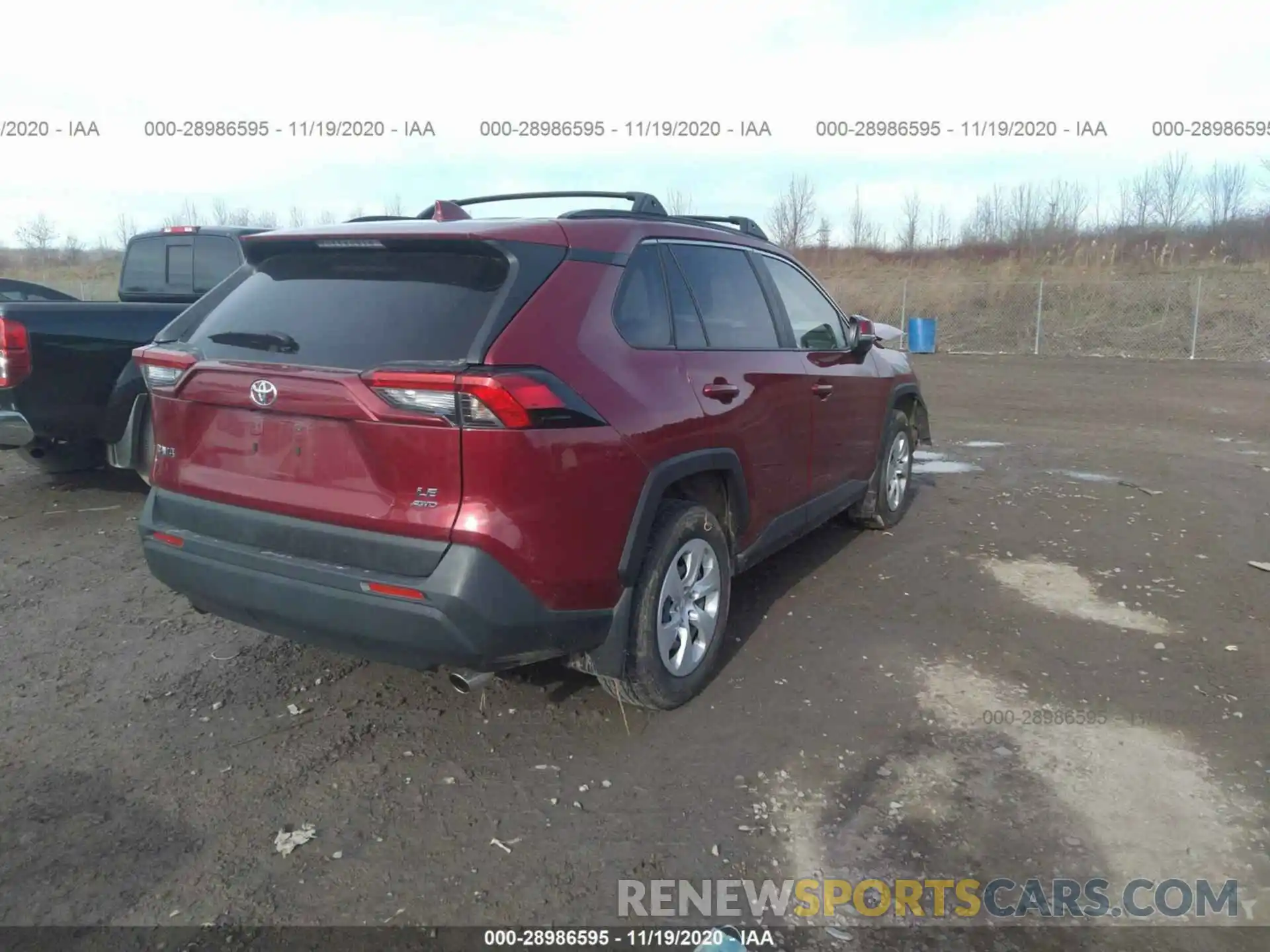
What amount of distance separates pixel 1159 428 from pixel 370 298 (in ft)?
34.5

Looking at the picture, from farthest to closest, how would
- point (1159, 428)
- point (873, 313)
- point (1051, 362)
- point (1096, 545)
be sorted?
point (873, 313)
point (1051, 362)
point (1159, 428)
point (1096, 545)

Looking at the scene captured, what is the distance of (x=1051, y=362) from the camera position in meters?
20.7

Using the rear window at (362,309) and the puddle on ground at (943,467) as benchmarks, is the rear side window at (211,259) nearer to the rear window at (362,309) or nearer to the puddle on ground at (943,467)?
the rear window at (362,309)

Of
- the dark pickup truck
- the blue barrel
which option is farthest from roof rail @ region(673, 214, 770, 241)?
the blue barrel

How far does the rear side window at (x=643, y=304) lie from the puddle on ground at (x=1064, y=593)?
8.86 ft

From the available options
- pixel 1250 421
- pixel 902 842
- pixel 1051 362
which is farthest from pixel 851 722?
pixel 1051 362

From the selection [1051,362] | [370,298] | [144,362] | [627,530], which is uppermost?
[370,298]

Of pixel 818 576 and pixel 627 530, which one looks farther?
pixel 818 576

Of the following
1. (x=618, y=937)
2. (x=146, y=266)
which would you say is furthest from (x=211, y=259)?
(x=618, y=937)

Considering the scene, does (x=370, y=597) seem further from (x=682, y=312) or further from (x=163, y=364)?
(x=682, y=312)

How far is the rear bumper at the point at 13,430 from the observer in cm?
564

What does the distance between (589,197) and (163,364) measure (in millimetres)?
2059

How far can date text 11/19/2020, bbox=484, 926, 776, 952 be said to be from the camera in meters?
2.40

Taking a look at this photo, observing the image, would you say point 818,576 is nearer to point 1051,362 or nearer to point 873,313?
point 1051,362
